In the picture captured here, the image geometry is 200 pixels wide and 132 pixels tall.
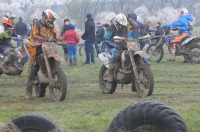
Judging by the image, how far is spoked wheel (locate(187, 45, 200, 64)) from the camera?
1809 centimetres

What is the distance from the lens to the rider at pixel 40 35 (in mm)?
10109

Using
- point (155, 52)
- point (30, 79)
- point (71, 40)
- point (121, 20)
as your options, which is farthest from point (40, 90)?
point (155, 52)

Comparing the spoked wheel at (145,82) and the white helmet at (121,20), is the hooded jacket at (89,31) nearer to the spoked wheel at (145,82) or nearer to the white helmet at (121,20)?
the white helmet at (121,20)

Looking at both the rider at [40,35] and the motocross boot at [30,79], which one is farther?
the motocross boot at [30,79]

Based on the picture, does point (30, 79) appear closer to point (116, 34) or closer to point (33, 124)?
point (116, 34)

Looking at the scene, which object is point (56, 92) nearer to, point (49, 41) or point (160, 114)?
point (49, 41)

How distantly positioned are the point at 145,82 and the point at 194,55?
8534 millimetres

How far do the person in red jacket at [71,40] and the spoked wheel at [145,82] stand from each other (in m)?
9.47

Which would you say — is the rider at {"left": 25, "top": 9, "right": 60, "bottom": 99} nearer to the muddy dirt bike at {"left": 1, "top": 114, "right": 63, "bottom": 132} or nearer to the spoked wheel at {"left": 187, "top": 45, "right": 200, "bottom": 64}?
the muddy dirt bike at {"left": 1, "top": 114, "right": 63, "bottom": 132}

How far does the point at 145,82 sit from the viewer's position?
10.0 meters

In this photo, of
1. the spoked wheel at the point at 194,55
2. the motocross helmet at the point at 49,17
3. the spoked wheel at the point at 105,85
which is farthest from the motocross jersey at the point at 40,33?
the spoked wheel at the point at 194,55

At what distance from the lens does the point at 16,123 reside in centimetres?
577

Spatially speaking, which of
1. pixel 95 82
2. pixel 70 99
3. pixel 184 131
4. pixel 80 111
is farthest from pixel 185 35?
pixel 184 131

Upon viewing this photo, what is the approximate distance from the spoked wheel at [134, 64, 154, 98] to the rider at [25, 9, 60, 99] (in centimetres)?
187
